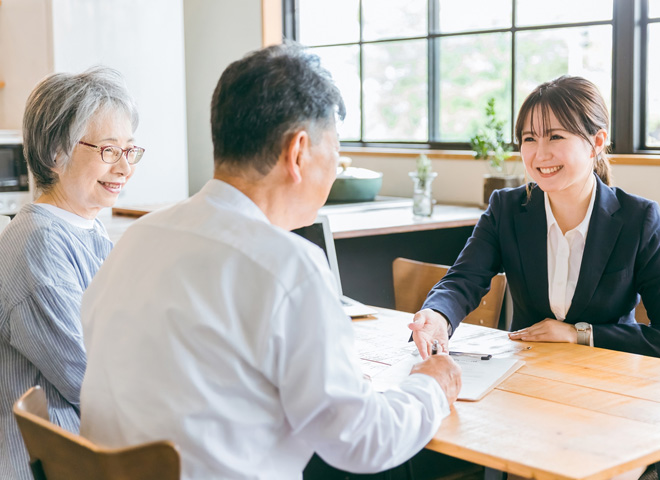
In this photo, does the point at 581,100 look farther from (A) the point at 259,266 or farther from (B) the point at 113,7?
(B) the point at 113,7

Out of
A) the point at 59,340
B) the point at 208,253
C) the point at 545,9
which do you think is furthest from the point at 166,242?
the point at 545,9

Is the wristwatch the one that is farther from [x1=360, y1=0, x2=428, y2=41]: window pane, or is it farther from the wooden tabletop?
[x1=360, y1=0, x2=428, y2=41]: window pane

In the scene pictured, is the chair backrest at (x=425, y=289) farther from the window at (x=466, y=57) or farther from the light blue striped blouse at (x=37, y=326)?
the window at (x=466, y=57)

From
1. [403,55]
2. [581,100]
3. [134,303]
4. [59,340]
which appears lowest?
[59,340]

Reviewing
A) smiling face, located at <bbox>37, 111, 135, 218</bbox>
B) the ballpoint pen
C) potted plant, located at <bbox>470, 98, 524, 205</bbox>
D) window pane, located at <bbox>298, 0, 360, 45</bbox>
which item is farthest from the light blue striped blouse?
window pane, located at <bbox>298, 0, 360, 45</bbox>

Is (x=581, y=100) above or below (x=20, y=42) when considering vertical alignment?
below

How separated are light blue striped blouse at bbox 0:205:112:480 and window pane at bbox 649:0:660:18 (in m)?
2.96

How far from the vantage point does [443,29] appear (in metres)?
4.51

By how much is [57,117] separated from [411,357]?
3.12ft

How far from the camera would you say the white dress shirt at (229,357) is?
106cm

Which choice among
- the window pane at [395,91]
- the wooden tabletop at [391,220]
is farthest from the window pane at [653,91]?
the window pane at [395,91]

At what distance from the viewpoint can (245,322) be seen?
1071 millimetres

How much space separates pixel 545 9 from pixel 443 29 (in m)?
0.65

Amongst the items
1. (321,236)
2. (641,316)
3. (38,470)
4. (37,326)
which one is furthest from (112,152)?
(641,316)
